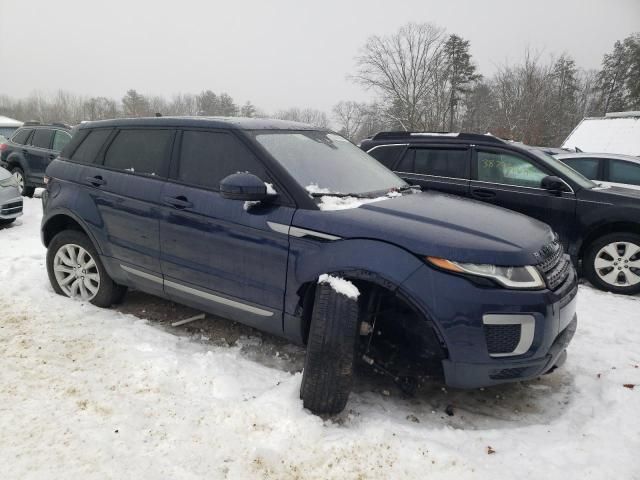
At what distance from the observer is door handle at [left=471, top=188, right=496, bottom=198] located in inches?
223

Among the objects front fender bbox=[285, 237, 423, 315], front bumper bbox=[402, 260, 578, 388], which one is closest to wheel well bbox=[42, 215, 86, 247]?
front fender bbox=[285, 237, 423, 315]

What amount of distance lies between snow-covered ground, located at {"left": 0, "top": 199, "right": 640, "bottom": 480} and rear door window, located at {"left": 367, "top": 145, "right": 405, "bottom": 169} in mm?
3596

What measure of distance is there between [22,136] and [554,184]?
1187 centimetres

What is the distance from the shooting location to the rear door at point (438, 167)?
5.82 meters

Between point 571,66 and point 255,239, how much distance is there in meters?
58.6

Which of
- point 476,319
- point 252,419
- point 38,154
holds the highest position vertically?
point 38,154

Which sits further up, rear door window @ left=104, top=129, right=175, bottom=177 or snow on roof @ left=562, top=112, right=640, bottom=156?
snow on roof @ left=562, top=112, right=640, bottom=156

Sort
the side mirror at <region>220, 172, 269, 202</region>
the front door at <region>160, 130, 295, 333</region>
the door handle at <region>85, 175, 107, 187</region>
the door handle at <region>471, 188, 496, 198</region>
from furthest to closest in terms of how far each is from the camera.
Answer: the door handle at <region>471, 188, 496, 198</region> → the door handle at <region>85, 175, 107, 187</region> → the front door at <region>160, 130, 295, 333</region> → the side mirror at <region>220, 172, 269, 202</region>

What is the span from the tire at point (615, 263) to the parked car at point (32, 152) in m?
11.0

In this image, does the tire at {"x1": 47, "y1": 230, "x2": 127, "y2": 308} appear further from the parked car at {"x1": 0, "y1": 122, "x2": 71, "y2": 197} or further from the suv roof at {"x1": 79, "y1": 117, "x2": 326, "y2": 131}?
the parked car at {"x1": 0, "y1": 122, "x2": 71, "y2": 197}

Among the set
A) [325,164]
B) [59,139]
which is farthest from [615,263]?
[59,139]

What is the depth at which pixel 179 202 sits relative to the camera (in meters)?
3.18

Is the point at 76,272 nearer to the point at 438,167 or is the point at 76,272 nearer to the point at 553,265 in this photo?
the point at 553,265

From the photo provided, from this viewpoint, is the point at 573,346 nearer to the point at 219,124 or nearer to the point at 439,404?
the point at 439,404
